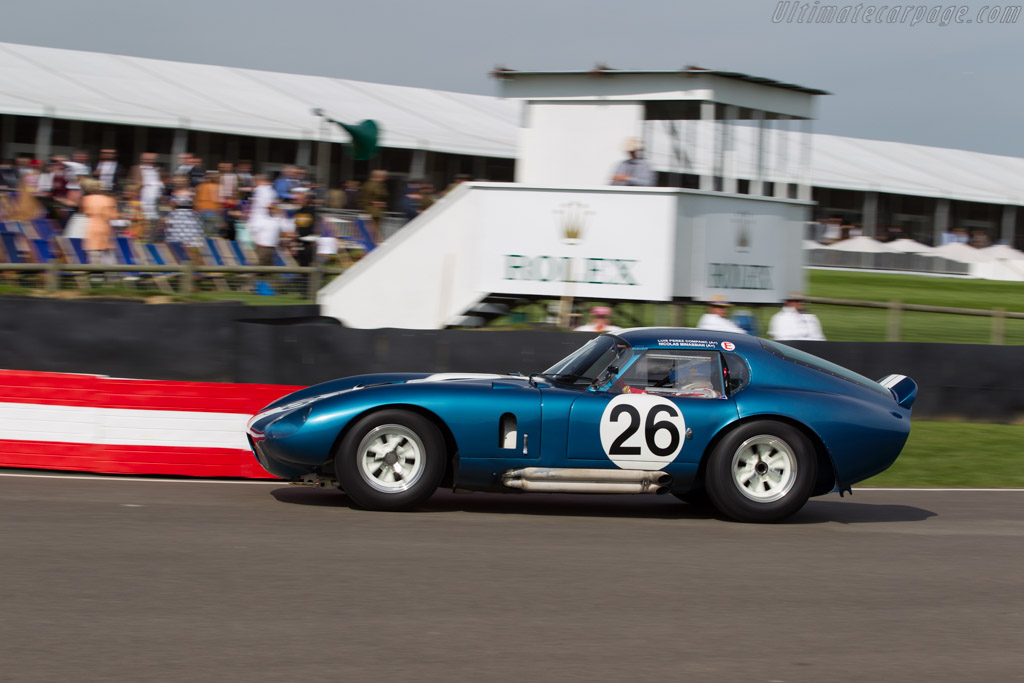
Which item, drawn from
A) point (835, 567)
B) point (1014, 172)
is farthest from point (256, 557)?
point (1014, 172)

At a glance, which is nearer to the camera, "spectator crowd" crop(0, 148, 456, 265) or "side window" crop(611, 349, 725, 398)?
"side window" crop(611, 349, 725, 398)

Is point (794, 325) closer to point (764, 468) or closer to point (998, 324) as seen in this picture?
point (998, 324)

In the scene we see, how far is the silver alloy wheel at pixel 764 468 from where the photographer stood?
7.16 m

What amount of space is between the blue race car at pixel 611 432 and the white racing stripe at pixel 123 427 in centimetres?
107

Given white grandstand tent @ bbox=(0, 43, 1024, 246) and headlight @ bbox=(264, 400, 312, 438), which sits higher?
white grandstand tent @ bbox=(0, 43, 1024, 246)

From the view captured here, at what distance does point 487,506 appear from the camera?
24.6 ft

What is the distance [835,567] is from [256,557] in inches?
114

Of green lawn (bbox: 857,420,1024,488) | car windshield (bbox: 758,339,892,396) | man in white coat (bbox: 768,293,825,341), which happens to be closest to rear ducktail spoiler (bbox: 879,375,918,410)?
car windshield (bbox: 758,339,892,396)

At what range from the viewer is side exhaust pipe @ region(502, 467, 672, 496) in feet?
22.8

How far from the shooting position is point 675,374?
24.2ft

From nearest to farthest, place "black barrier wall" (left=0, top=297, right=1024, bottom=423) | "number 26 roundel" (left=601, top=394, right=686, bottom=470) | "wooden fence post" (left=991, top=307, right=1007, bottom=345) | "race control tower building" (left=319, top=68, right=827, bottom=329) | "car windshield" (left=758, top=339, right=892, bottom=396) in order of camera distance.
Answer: "number 26 roundel" (left=601, top=394, right=686, bottom=470) → "car windshield" (left=758, top=339, right=892, bottom=396) → "black barrier wall" (left=0, top=297, right=1024, bottom=423) → "race control tower building" (left=319, top=68, right=827, bottom=329) → "wooden fence post" (left=991, top=307, right=1007, bottom=345)

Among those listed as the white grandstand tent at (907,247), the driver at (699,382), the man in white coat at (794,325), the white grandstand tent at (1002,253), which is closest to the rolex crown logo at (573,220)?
the man in white coat at (794,325)

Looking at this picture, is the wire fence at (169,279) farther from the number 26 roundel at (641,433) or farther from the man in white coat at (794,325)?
the number 26 roundel at (641,433)

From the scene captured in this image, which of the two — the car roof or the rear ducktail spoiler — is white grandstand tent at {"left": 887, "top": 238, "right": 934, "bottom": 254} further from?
the car roof
